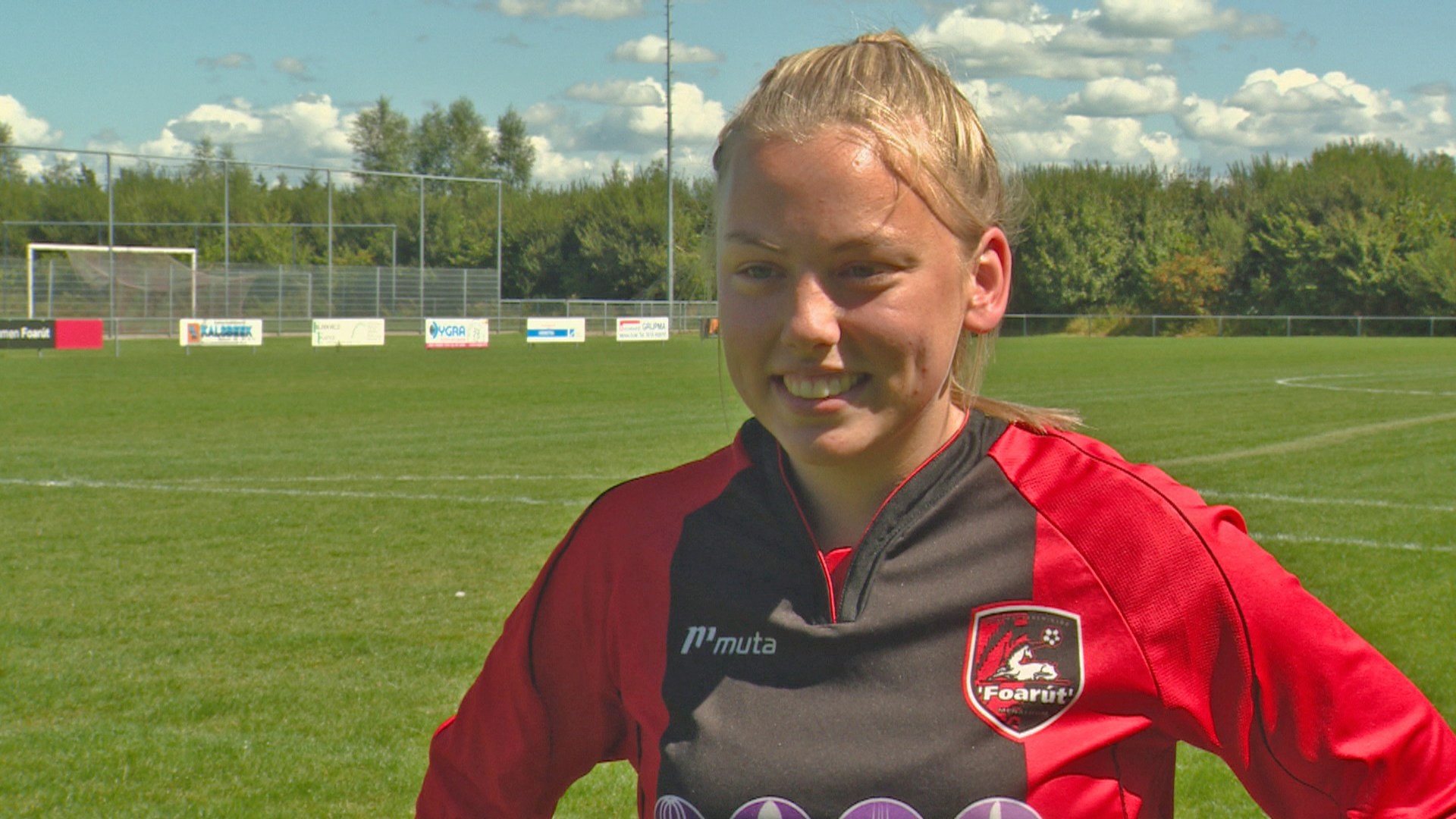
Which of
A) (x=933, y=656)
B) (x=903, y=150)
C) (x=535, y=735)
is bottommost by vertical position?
(x=535, y=735)

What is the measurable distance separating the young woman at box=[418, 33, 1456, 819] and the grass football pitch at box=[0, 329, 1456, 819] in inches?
20.4

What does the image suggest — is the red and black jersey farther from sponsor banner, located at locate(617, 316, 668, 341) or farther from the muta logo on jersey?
sponsor banner, located at locate(617, 316, 668, 341)

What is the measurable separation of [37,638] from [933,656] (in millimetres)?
5960

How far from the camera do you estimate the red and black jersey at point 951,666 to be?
1479mm

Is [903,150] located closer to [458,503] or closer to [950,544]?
[950,544]

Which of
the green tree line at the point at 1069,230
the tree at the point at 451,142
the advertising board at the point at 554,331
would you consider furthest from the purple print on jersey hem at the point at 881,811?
the tree at the point at 451,142

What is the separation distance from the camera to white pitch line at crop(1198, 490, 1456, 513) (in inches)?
390

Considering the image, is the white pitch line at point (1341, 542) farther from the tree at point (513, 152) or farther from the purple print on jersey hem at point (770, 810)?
the tree at point (513, 152)

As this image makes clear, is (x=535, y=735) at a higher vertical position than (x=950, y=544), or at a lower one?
lower

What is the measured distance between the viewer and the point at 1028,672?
159 centimetres

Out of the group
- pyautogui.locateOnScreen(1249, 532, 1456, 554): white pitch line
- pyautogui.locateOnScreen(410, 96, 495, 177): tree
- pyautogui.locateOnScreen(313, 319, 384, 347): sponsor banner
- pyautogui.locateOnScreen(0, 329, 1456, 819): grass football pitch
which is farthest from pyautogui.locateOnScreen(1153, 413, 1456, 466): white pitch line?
pyautogui.locateOnScreen(410, 96, 495, 177): tree

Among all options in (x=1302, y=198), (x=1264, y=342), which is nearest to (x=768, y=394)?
(x=1264, y=342)

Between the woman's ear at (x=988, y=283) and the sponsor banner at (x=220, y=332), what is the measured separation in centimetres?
3378

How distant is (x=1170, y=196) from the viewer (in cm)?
6544
